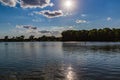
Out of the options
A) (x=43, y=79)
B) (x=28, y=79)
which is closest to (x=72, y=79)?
(x=43, y=79)

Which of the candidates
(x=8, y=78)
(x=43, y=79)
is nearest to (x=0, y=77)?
(x=8, y=78)

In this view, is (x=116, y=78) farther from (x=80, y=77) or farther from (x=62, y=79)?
(x=62, y=79)

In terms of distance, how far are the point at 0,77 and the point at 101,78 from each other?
13648mm

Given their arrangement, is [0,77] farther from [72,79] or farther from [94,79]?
[94,79]

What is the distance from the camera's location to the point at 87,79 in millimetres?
25641

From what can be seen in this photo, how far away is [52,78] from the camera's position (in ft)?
85.8

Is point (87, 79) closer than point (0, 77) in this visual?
Yes

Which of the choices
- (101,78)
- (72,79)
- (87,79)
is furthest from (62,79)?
(101,78)

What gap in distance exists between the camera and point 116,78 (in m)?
26.5

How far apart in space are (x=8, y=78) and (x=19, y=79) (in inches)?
64.5

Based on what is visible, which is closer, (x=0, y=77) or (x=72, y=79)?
(x=72, y=79)

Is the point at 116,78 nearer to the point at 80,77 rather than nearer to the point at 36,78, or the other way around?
the point at 80,77

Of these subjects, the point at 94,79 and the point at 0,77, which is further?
the point at 0,77

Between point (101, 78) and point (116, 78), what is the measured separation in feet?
6.46
